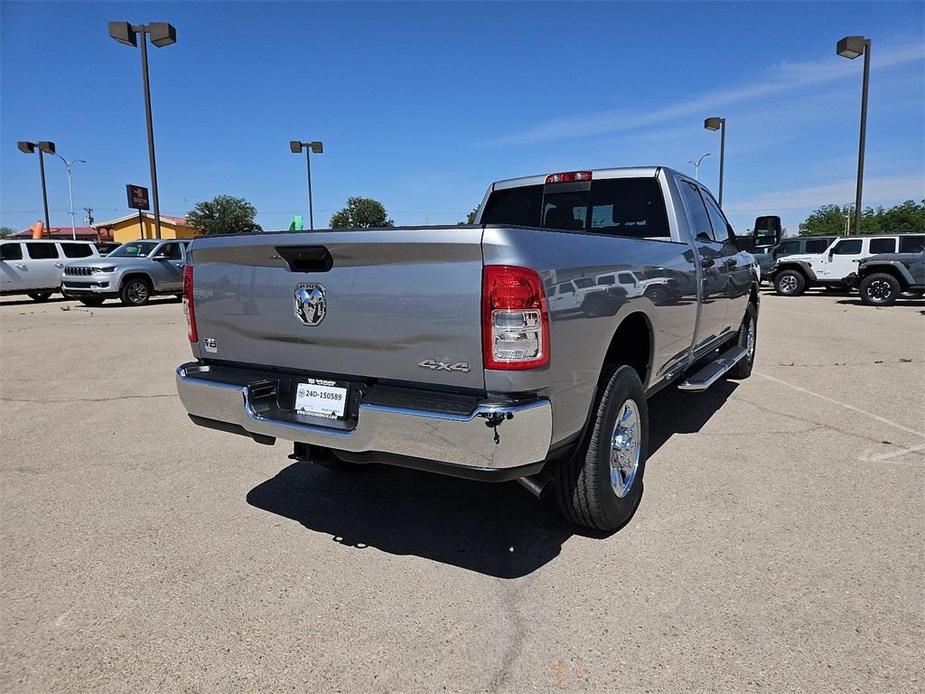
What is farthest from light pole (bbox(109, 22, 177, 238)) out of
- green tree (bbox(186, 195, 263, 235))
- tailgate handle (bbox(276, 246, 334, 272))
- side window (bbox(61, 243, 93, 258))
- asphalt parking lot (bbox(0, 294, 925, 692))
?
green tree (bbox(186, 195, 263, 235))

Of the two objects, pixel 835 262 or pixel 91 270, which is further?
pixel 835 262

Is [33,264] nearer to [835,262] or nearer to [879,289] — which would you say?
[879,289]

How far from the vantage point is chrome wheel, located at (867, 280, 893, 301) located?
1541 cm

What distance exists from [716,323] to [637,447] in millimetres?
2191

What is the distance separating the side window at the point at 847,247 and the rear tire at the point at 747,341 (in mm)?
13401

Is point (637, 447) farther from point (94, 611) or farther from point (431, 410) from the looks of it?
point (94, 611)

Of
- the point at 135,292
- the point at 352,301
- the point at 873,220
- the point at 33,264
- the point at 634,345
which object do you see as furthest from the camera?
the point at 873,220

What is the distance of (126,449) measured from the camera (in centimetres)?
472

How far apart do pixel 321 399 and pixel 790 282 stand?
19909 millimetres

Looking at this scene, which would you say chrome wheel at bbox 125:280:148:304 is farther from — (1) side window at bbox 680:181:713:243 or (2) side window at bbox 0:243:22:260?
(1) side window at bbox 680:181:713:243

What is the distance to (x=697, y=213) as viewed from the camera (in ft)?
16.8

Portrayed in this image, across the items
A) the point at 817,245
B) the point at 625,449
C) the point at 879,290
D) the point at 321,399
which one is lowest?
the point at 625,449

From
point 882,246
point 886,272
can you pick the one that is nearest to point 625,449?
point 886,272

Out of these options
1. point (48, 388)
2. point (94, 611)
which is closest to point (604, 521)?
point (94, 611)
